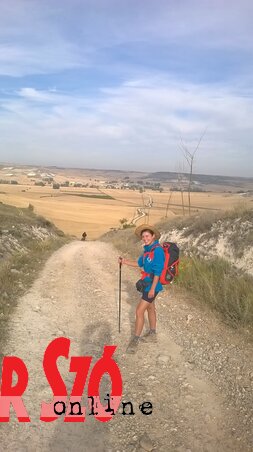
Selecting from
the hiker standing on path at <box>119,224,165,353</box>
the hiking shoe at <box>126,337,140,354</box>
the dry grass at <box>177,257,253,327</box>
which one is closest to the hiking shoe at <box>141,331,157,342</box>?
the hiker standing on path at <box>119,224,165,353</box>

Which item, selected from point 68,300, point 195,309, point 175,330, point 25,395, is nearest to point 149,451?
point 25,395

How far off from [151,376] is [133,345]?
89cm

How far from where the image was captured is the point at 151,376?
510 cm

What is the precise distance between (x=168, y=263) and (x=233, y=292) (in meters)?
2.56

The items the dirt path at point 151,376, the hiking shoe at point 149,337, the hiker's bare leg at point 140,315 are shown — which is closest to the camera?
the dirt path at point 151,376

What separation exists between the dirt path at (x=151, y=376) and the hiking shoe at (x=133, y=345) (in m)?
0.12

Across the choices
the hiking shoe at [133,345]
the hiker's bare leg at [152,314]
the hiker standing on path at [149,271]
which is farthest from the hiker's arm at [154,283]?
the hiking shoe at [133,345]

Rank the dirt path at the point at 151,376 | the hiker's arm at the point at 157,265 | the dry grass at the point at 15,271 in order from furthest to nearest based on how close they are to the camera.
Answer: the dry grass at the point at 15,271, the hiker's arm at the point at 157,265, the dirt path at the point at 151,376

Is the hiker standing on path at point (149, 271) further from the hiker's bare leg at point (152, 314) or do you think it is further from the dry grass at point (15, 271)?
the dry grass at point (15, 271)

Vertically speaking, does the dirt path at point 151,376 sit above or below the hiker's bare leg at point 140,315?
below

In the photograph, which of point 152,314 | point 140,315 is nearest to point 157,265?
point 140,315

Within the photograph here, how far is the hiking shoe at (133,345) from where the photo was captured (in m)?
5.84

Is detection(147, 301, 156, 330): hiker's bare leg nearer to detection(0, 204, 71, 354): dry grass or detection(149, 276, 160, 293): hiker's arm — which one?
detection(149, 276, 160, 293): hiker's arm

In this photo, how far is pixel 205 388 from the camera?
485 cm
